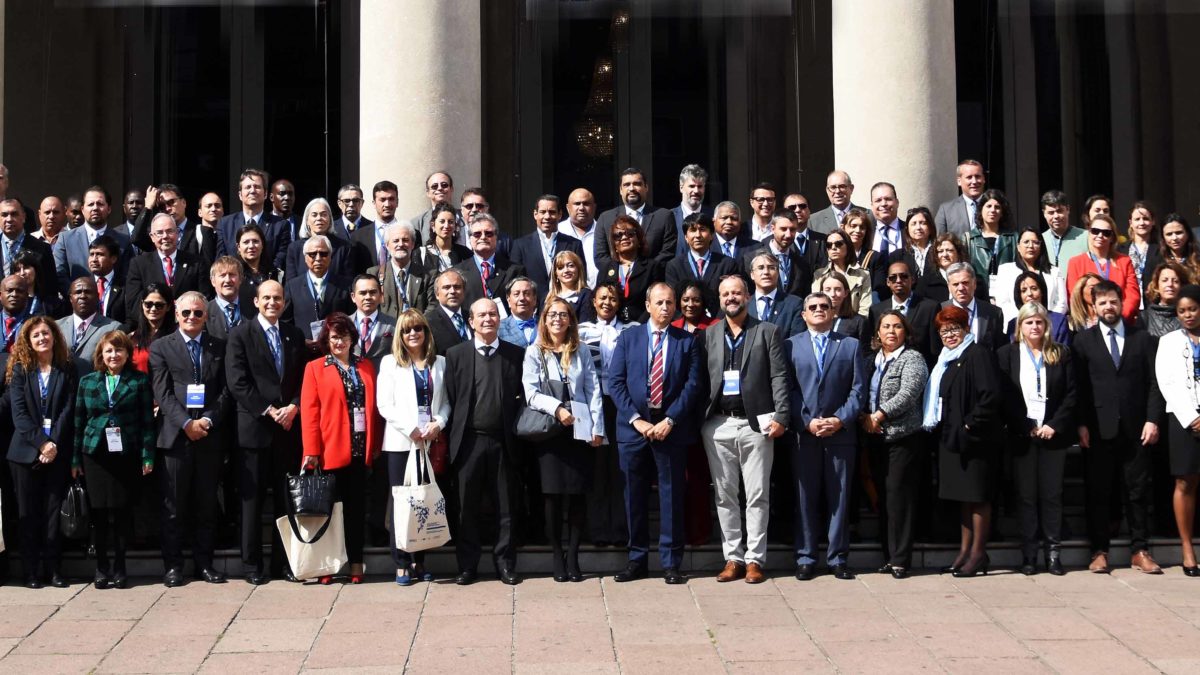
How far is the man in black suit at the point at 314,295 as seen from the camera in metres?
12.2

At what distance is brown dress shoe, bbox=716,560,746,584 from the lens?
11.2 meters

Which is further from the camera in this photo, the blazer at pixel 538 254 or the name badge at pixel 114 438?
the blazer at pixel 538 254

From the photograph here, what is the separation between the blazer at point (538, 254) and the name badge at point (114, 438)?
11.6 ft

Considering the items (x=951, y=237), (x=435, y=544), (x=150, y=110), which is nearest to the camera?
(x=435, y=544)

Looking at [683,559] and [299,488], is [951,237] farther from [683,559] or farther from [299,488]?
[299,488]

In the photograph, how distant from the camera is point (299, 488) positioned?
11.2 m

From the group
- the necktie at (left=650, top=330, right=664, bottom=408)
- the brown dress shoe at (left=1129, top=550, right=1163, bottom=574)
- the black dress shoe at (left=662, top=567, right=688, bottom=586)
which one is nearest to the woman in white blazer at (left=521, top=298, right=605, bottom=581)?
the necktie at (left=650, top=330, right=664, bottom=408)

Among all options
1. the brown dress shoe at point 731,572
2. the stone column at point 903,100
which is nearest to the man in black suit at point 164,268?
the brown dress shoe at point 731,572

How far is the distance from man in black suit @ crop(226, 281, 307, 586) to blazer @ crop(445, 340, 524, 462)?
3.84 ft

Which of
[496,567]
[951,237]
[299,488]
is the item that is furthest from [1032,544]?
[299,488]

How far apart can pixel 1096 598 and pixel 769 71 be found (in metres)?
12.4

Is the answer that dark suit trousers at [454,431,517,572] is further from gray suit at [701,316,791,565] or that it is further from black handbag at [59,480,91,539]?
black handbag at [59,480,91,539]

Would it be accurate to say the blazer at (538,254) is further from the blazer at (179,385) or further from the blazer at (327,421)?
the blazer at (179,385)

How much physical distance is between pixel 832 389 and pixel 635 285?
1875 millimetres
